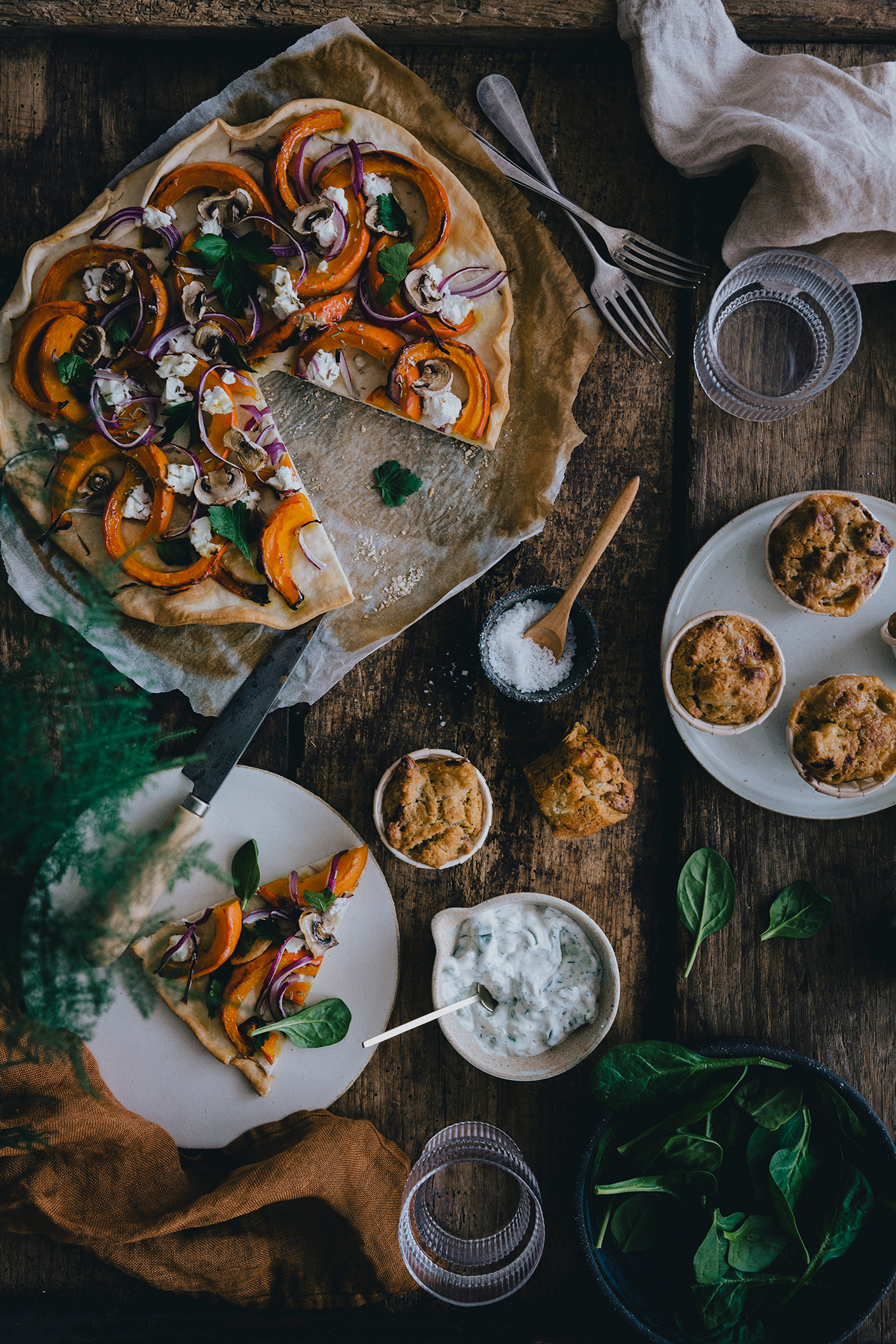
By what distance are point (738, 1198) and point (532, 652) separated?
2.09 meters

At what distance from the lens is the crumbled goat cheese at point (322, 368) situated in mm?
2955

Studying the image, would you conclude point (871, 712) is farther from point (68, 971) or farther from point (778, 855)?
point (68, 971)

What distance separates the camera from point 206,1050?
303 centimetres

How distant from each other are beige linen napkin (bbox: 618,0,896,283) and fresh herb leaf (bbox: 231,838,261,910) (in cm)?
223

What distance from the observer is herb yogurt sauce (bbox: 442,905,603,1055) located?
286 cm

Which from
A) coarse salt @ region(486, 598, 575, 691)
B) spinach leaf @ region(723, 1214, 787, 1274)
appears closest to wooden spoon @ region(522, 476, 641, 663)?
coarse salt @ region(486, 598, 575, 691)

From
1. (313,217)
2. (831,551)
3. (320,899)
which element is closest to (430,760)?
(320,899)

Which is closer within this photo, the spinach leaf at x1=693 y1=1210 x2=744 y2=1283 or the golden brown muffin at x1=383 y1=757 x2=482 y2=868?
the spinach leaf at x1=693 y1=1210 x2=744 y2=1283

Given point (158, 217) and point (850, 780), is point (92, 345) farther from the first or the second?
point (850, 780)

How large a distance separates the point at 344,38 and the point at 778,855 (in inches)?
133

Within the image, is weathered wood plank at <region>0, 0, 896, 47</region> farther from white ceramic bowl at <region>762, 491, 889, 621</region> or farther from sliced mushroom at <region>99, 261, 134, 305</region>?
white ceramic bowl at <region>762, 491, 889, 621</region>

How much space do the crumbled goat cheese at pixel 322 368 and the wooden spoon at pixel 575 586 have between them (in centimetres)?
115

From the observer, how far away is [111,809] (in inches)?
117

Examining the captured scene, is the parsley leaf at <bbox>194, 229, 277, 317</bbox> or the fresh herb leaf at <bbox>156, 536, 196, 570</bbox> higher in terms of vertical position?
the parsley leaf at <bbox>194, 229, 277, 317</bbox>
